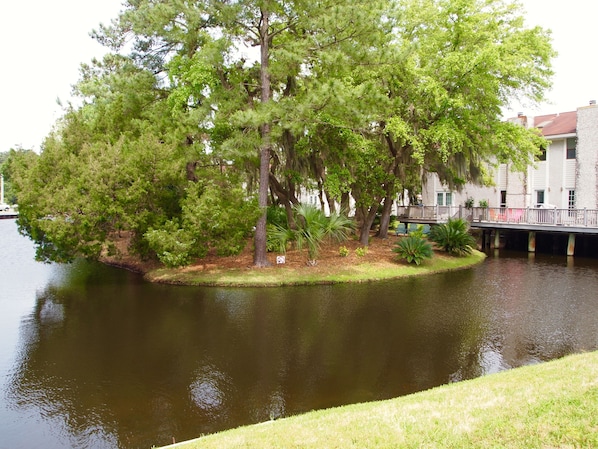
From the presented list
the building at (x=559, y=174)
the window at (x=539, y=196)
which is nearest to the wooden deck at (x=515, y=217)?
the building at (x=559, y=174)

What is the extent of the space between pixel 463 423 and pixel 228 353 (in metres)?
5.85

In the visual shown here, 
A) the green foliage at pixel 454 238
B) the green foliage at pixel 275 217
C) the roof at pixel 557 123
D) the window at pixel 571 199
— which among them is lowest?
the green foliage at pixel 454 238

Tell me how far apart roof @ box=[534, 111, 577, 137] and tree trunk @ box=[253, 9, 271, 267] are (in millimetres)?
20534

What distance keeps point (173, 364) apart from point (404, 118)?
54.5ft

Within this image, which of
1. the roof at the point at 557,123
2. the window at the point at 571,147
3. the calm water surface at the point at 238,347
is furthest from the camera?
the roof at the point at 557,123

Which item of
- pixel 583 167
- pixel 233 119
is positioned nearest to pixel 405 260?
pixel 233 119

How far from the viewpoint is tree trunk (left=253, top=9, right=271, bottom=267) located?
57.8 ft

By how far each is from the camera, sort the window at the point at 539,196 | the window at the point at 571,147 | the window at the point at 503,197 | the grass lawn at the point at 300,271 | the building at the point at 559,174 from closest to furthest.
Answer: the grass lawn at the point at 300,271, the building at the point at 559,174, the window at the point at 571,147, the window at the point at 539,196, the window at the point at 503,197

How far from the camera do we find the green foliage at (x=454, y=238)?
74.6 feet

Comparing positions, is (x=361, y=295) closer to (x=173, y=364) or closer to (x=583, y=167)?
(x=173, y=364)

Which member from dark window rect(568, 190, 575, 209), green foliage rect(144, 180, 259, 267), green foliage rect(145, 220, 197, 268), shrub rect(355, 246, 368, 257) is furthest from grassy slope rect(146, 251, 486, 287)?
dark window rect(568, 190, 575, 209)

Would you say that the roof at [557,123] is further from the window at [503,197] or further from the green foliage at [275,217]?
the green foliage at [275,217]

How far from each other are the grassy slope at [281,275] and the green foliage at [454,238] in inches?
135

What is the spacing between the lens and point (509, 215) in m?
26.2
